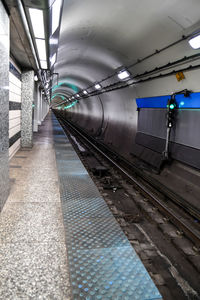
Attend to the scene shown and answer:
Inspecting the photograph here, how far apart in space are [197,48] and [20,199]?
4.60m

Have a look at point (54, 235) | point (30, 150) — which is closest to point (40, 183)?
point (54, 235)

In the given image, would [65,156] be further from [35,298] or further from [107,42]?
[35,298]

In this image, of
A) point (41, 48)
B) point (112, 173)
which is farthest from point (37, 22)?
point (112, 173)

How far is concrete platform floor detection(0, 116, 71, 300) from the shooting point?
1.97 m

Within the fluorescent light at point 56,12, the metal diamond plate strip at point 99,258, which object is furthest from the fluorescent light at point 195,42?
the metal diamond plate strip at point 99,258

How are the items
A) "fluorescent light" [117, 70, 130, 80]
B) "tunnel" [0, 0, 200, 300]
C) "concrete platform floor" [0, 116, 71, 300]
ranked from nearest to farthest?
"concrete platform floor" [0, 116, 71, 300]
"tunnel" [0, 0, 200, 300]
"fluorescent light" [117, 70, 130, 80]

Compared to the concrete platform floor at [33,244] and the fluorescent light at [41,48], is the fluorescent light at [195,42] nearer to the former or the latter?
the fluorescent light at [41,48]

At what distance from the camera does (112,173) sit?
8945 mm

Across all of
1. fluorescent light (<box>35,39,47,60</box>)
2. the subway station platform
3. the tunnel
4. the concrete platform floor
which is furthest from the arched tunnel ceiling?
the concrete platform floor

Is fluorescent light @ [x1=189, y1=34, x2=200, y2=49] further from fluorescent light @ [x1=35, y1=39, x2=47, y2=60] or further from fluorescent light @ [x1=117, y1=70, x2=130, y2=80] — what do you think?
fluorescent light @ [x1=117, y1=70, x2=130, y2=80]

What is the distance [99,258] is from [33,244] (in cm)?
82

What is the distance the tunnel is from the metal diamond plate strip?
0.03ft

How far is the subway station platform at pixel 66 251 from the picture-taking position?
1893 millimetres

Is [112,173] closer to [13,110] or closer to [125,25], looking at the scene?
[13,110]
